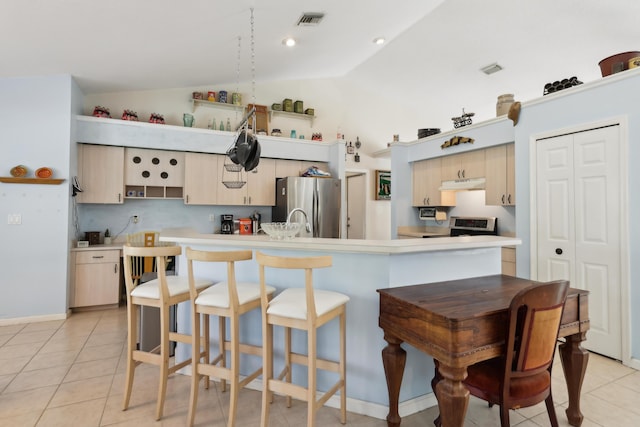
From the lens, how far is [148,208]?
4734 millimetres

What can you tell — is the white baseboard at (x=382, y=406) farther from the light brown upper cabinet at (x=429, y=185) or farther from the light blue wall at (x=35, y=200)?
the light blue wall at (x=35, y=200)

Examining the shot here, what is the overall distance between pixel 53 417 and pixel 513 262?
407 cm

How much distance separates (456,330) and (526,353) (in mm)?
408

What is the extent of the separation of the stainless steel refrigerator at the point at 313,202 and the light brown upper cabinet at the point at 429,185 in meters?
1.29

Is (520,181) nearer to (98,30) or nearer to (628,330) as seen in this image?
(628,330)

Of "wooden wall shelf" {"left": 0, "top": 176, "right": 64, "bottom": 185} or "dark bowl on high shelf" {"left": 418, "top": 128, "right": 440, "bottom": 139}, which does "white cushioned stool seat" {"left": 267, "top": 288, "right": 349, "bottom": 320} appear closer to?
"wooden wall shelf" {"left": 0, "top": 176, "right": 64, "bottom": 185}

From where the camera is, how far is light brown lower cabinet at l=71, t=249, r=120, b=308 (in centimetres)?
395

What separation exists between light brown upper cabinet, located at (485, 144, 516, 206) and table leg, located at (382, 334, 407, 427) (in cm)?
287

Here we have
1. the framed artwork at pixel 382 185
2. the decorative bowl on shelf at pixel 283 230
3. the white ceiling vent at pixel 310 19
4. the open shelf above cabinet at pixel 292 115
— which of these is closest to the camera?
the decorative bowl on shelf at pixel 283 230

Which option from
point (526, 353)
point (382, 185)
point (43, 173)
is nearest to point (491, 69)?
point (382, 185)

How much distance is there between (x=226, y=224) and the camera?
501 centimetres

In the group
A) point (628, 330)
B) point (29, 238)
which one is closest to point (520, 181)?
point (628, 330)

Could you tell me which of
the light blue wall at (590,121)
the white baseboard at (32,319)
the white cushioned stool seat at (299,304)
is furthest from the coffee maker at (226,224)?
the light blue wall at (590,121)

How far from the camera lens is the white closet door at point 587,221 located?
8.94ft
